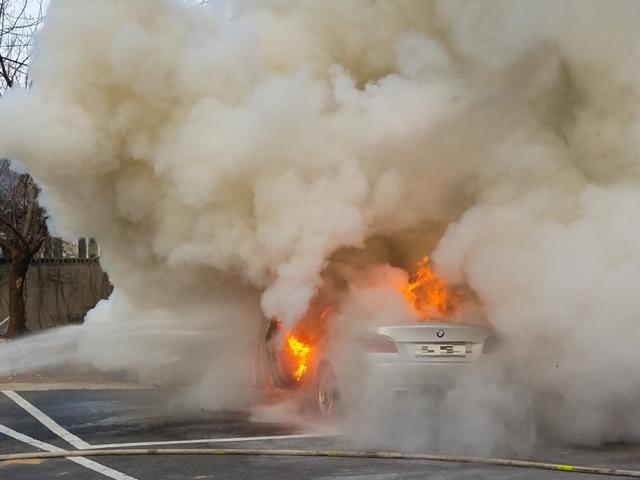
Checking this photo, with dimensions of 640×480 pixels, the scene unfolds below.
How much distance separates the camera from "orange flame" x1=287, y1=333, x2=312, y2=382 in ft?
32.8

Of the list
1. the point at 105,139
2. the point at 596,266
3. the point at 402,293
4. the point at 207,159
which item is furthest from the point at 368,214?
the point at 105,139

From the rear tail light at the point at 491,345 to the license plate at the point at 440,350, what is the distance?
0.21 m

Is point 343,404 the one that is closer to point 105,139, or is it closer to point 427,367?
point 427,367

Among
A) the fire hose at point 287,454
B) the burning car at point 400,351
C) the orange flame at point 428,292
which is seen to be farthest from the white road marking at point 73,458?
the orange flame at point 428,292

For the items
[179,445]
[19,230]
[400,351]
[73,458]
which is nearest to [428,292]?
[400,351]

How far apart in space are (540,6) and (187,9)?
164 inches

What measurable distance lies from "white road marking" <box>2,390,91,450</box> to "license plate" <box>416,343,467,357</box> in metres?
3.11

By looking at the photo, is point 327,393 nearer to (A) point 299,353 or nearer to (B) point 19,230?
(A) point 299,353

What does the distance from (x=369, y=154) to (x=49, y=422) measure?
4.38 metres

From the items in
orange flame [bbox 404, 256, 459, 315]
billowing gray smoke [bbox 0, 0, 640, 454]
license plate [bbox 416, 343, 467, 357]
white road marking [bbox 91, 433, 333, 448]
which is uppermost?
billowing gray smoke [bbox 0, 0, 640, 454]

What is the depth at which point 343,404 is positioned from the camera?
29.0ft

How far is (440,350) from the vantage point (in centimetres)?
840

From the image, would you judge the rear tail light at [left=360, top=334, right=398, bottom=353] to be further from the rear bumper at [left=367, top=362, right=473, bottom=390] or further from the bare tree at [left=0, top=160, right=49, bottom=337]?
the bare tree at [left=0, top=160, right=49, bottom=337]

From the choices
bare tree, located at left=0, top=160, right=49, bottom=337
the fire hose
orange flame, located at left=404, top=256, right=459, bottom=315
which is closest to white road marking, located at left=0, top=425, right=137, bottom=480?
the fire hose
